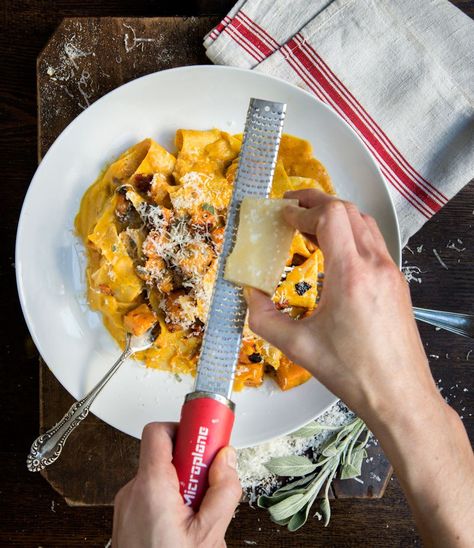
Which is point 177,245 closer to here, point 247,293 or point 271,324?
point 247,293

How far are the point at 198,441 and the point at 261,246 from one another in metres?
0.65

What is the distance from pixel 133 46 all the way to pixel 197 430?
6.16ft

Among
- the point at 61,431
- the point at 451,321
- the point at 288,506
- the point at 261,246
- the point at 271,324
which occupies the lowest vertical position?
the point at 288,506

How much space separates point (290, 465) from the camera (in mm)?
2738

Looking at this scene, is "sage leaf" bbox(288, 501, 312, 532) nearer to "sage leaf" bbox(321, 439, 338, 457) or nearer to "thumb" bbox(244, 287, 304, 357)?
"sage leaf" bbox(321, 439, 338, 457)

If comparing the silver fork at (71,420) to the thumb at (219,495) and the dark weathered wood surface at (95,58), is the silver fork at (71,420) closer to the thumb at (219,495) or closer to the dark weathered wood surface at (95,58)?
the dark weathered wood surface at (95,58)

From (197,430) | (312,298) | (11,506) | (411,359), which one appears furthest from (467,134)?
(11,506)

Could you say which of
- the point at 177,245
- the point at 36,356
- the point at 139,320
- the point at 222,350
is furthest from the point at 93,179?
the point at 222,350

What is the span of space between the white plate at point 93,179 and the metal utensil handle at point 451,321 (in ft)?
1.49

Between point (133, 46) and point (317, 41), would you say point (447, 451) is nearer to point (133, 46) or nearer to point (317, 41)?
point (317, 41)

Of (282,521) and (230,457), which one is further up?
(230,457)

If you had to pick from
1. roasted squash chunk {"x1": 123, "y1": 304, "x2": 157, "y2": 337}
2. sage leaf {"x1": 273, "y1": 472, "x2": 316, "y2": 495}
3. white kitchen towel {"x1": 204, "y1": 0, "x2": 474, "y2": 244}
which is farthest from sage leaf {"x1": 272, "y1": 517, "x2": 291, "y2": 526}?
white kitchen towel {"x1": 204, "y1": 0, "x2": 474, "y2": 244}

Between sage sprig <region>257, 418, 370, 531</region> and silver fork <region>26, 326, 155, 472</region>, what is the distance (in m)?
0.80

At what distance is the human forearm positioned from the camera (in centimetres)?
188
